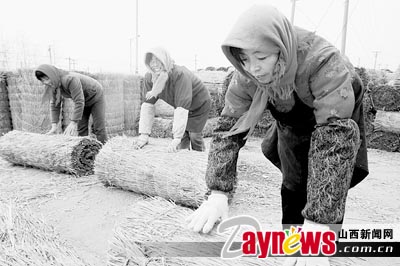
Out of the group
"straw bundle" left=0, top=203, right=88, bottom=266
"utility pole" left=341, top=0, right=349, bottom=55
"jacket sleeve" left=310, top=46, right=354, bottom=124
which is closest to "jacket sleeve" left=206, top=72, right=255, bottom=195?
"jacket sleeve" left=310, top=46, right=354, bottom=124

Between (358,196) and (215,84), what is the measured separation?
6.91 m

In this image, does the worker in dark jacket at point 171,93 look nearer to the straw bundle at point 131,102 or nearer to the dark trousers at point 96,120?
the dark trousers at point 96,120

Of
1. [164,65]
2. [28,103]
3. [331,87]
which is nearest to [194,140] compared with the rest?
[164,65]

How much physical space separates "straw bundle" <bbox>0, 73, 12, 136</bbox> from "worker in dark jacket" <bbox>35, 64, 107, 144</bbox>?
9.83ft

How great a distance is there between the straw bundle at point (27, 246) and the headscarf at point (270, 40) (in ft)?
5.61

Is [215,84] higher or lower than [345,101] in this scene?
lower

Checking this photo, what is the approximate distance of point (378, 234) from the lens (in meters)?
1.36

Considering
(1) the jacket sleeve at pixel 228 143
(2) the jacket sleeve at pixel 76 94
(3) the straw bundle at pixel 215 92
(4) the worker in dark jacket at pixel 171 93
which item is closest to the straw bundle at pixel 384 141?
(3) the straw bundle at pixel 215 92

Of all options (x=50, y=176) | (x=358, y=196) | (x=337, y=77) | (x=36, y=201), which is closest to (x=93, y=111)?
(x=50, y=176)

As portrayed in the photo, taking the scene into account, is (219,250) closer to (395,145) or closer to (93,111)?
(93,111)

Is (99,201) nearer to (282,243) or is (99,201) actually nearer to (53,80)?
(53,80)

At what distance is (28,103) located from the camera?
732 centimetres

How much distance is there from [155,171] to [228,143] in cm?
229

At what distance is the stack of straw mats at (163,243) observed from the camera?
140 cm
